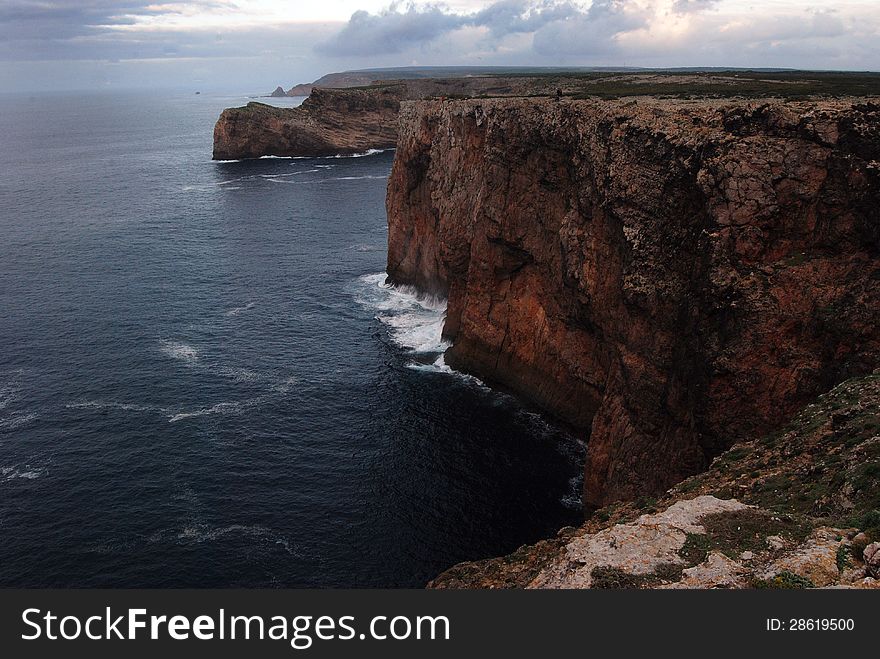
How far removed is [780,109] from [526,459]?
34.2 meters

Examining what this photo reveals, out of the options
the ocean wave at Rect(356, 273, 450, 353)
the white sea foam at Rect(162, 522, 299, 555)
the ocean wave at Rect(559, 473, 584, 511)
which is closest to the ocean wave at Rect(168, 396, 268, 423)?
the white sea foam at Rect(162, 522, 299, 555)

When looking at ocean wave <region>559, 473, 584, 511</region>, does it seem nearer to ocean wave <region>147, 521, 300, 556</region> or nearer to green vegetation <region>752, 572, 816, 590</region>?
ocean wave <region>147, 521, 300, 556</region>

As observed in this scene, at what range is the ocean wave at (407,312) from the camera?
89.1 metres

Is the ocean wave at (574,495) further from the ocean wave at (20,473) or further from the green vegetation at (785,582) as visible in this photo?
the ocean wave at (20,473)

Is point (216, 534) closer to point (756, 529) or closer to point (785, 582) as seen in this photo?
point (756, 529)

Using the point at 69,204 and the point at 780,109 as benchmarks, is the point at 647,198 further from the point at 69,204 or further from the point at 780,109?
the point at 69,204

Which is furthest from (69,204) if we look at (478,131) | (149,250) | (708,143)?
(708,143)

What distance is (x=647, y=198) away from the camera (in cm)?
5109

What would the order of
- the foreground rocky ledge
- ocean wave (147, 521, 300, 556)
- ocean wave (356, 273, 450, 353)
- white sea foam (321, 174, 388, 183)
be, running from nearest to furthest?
the foreground rocky ledge, ocean wave (147, 521, 300, 556), ocean wave (356, 273, 450, 353), white sea foam (321, 174, 388, 183)

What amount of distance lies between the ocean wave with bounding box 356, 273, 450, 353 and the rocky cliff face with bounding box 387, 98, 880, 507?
19640 millimetres

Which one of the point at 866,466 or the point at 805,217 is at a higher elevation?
the point at 805,217

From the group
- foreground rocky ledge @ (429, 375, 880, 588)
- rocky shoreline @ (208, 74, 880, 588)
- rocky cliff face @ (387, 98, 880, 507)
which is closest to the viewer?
foreground rocky ledge @ (429, 375, 880, 588)

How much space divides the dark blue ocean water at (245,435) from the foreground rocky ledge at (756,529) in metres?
20.0

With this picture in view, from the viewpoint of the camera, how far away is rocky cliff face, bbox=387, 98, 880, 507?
143 feet
